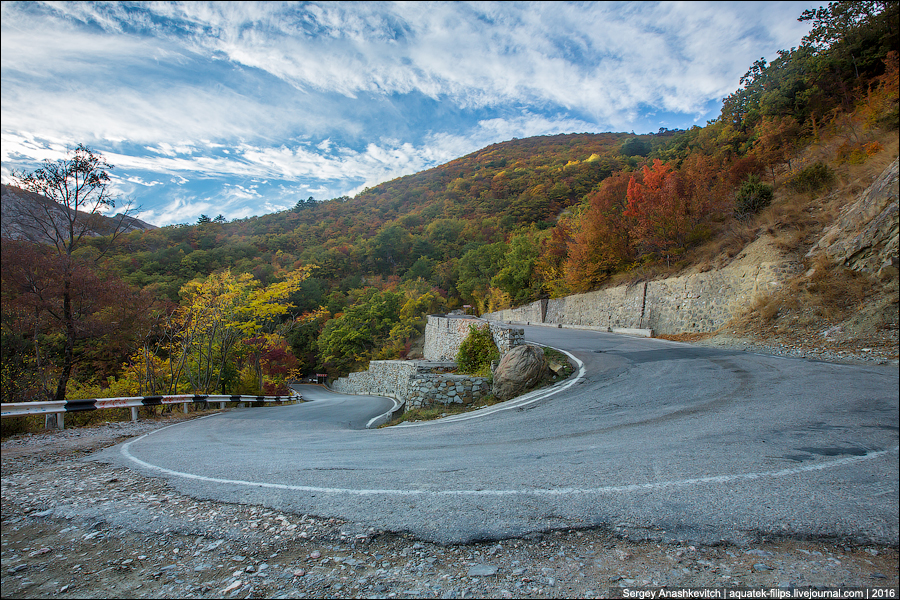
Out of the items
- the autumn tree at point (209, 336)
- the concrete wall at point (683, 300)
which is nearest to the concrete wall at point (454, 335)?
the concrete wall at point (683, 300)

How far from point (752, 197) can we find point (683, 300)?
5.06 m

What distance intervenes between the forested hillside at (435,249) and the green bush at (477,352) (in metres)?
8.42

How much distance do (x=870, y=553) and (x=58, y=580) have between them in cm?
454

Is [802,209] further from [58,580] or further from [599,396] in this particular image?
[58,580]

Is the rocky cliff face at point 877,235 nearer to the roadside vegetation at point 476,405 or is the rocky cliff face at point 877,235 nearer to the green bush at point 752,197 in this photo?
the roadside vegetation at point 476,405

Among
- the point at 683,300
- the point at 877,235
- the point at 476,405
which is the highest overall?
the point at 877,235

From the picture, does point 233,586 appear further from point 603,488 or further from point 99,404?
point 99,404

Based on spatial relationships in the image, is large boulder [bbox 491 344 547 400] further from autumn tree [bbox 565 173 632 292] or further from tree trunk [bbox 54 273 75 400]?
autumn tree [bbox 565 173 632 292]

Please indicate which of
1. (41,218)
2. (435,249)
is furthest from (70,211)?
(435,249)

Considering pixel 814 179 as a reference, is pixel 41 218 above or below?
below

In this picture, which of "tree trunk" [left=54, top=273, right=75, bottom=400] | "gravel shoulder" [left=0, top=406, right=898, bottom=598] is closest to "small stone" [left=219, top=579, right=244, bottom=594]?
"gravel shoulder" [left=0, top=406, right=898, bottom=598]

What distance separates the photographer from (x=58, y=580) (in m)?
2.15

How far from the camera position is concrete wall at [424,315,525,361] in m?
10.7

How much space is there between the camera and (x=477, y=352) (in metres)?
12.1
